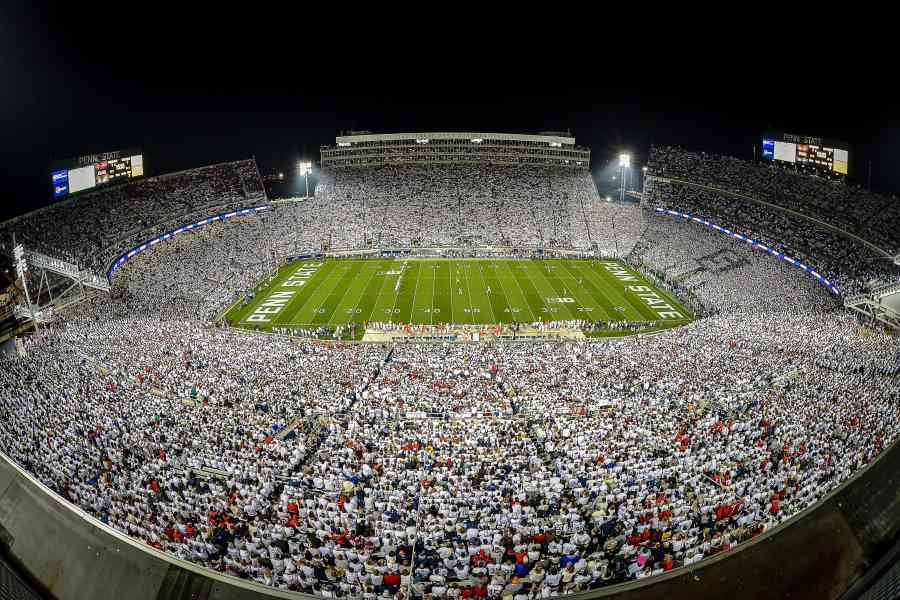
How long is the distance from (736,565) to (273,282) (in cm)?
4309

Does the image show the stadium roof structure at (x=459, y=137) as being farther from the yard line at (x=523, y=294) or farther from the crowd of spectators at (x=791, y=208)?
the yard line at (x=523, y=294)

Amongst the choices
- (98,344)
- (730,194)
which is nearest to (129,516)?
Result: (98,344)

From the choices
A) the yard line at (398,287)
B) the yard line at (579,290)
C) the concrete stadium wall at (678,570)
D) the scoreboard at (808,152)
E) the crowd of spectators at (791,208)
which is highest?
the scoreboard at (808,152)

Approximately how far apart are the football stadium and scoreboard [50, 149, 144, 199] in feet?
1.04

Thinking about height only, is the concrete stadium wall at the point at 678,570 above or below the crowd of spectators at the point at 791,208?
below

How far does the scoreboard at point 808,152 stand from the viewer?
1842 inches

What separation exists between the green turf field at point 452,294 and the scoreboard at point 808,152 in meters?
18.2

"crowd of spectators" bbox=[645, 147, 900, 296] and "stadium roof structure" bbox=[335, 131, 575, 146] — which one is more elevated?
"stadium roof structure" bbox=[335, 131, 575, 146]

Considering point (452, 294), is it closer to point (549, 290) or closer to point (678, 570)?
point (549, 290)

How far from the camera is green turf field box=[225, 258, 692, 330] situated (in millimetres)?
39219

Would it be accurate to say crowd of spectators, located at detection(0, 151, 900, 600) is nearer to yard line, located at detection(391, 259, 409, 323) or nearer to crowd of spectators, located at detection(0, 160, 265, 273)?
yard line, located at detection(391, 259, 409, 323)

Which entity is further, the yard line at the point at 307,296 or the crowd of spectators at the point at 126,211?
the crowd of spectators at the point at 126,211

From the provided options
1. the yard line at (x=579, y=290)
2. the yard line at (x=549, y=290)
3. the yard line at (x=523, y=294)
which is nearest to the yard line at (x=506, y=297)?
the yard line at (x=523, y=294)

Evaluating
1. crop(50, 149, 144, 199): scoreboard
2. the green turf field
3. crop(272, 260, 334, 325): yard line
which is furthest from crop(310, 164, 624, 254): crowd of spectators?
crop(50, 149, 144, 199): scoreboard
